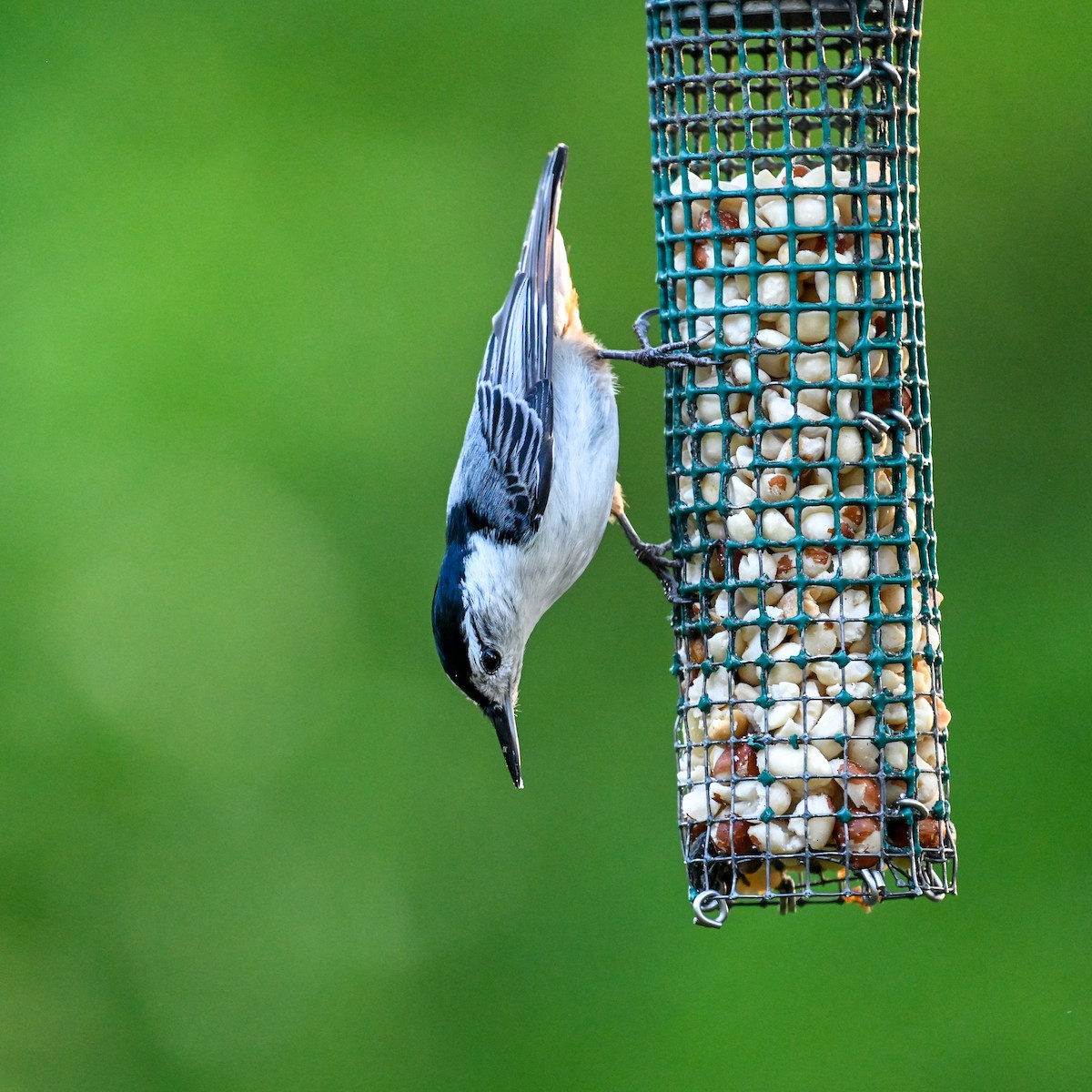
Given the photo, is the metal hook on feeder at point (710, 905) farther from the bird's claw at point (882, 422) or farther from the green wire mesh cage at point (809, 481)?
the bird's claw at point (882, 422)

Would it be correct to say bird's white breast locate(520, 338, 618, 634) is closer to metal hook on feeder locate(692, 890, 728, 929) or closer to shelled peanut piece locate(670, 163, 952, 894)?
shelled peanut piece locate(670, 163, 952, 894)

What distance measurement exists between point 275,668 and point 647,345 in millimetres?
3356

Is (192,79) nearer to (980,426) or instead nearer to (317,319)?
(317,319)

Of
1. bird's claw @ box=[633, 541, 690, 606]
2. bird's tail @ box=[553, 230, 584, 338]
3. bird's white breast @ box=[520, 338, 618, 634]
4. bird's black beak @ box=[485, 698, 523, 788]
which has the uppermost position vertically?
bird's tail @ box=[553, 230, 584, 338]

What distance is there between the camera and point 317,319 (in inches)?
281

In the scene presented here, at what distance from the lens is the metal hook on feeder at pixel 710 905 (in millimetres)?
3588

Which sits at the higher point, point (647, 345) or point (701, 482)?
point (647, 345)

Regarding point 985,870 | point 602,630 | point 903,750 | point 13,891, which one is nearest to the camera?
point 903,750

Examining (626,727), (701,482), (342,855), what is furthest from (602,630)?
(701,482)

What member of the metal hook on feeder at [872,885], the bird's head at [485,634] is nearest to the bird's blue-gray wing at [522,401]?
the bird's head at [485,634]

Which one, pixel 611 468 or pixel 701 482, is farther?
pixel 611 468

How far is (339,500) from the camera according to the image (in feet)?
23.0

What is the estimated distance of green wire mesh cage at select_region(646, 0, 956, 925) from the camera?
3.64 metres

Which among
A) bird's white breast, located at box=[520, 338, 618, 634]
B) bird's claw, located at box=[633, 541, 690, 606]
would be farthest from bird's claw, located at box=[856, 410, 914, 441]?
bird's white breast, located at box=[520, 338, 618, 634]
